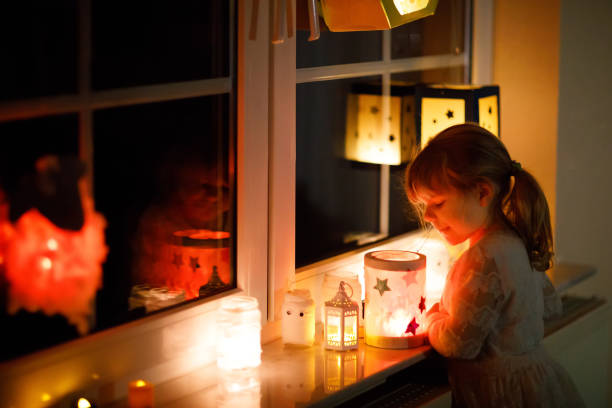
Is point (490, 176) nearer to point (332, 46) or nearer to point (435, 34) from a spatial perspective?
point (332, 46)

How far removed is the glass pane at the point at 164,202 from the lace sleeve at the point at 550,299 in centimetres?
85

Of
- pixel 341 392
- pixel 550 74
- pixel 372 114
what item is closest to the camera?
pixel 341 392

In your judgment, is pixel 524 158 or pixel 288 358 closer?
pixel 288 358

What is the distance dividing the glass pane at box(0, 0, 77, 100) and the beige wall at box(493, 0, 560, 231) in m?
1.67

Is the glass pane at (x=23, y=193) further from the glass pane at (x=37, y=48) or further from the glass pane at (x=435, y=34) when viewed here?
the glass pane at (x=435, y=34)

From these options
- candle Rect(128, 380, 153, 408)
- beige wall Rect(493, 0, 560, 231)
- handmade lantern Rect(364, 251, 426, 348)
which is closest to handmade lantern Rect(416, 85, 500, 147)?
beige wall Rect(493, 0, 560, 231)

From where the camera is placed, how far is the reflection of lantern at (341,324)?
5.59 ft

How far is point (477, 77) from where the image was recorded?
2.59m

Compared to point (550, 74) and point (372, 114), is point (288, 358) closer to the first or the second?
point (372, 114)

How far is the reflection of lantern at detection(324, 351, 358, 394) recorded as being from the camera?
1.54 metres

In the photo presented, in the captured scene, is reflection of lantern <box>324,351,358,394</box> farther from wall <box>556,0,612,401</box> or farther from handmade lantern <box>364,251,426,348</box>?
wall <box>556,0,612,401</box>

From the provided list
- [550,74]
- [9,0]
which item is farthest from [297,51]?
[550,74]

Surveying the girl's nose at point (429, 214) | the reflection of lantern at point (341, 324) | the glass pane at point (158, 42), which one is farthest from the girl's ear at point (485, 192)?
the glass pane at point (158, 42)

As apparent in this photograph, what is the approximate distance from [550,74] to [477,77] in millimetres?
233
